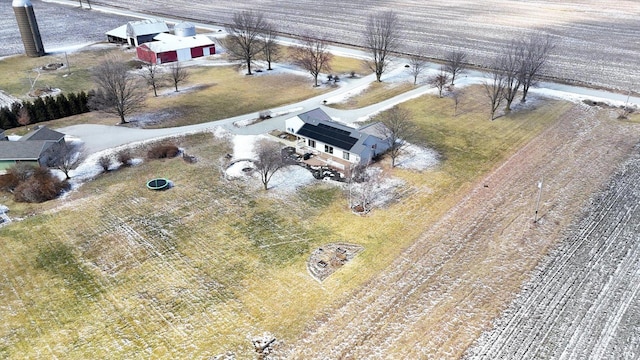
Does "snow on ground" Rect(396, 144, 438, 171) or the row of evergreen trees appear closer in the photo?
"snow on ground" Rect(396, 144, 438, 171)

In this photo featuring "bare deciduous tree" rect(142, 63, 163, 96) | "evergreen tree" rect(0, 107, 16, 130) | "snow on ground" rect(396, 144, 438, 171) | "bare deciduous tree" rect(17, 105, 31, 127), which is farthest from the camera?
"bare deciduous tree" rect(142, 63, 163, 96)

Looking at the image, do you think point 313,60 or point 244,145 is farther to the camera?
point 313,60

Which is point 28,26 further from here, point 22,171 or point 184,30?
point 22,171

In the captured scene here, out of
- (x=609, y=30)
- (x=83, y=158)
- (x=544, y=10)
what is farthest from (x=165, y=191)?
(x=544, y=10)

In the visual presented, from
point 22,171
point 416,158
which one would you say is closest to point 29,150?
point 22,171

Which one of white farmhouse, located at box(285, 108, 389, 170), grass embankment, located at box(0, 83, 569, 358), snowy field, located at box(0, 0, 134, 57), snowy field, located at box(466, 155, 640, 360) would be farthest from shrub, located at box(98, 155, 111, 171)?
snowy field, located at box(0, 0, 134, 57)

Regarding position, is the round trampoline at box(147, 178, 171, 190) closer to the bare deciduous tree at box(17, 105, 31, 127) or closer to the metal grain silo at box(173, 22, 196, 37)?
the bare deciduous tree at box(17, 105, 31, 127)
